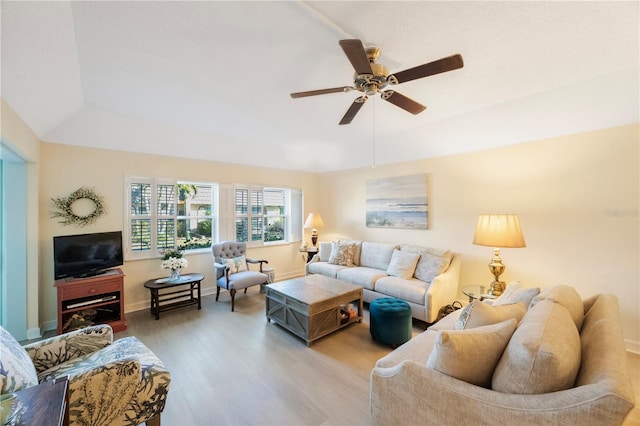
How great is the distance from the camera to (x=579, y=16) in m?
1.67

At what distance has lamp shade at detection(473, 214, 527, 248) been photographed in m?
2.75

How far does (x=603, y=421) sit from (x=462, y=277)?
10.7 feet

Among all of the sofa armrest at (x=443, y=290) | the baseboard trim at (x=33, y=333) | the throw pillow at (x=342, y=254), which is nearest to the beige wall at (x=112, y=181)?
the baseboard trim at (x=33, y=333)

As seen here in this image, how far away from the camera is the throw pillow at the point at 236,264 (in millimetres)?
4117

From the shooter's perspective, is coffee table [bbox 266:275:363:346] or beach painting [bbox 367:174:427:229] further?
beach painting [bbox 367:174:427:229]

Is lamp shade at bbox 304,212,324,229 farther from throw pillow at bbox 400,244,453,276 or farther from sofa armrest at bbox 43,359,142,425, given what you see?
sofa armrest at bbox 43,359,142,425

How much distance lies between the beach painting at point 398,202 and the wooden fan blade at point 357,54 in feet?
9.51

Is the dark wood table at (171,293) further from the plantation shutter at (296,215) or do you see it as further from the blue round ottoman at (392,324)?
the blue round ottoman at (392,324)

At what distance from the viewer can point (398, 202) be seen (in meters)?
4.62

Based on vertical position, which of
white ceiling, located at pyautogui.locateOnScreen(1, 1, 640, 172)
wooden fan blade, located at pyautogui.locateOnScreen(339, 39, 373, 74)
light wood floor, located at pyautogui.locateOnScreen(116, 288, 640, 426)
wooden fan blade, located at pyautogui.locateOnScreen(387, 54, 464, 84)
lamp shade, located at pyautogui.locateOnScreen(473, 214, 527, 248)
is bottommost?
light wood floor, located at pyautogui.locateOnScreen(116, 288, 640, 426)

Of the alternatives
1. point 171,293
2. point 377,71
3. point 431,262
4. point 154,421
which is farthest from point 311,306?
point 171,293

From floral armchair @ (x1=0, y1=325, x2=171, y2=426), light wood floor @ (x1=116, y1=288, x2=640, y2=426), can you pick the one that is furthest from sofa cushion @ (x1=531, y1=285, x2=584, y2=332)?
floral armchair @ (x1=0, y1=325, x2=171, y2=426)

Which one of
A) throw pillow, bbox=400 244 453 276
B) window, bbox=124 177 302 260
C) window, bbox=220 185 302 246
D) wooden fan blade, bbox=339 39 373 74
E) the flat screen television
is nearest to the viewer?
wooden fan blade, bbox=339 39 373 74

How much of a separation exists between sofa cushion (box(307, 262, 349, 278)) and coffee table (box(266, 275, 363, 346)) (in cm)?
79
